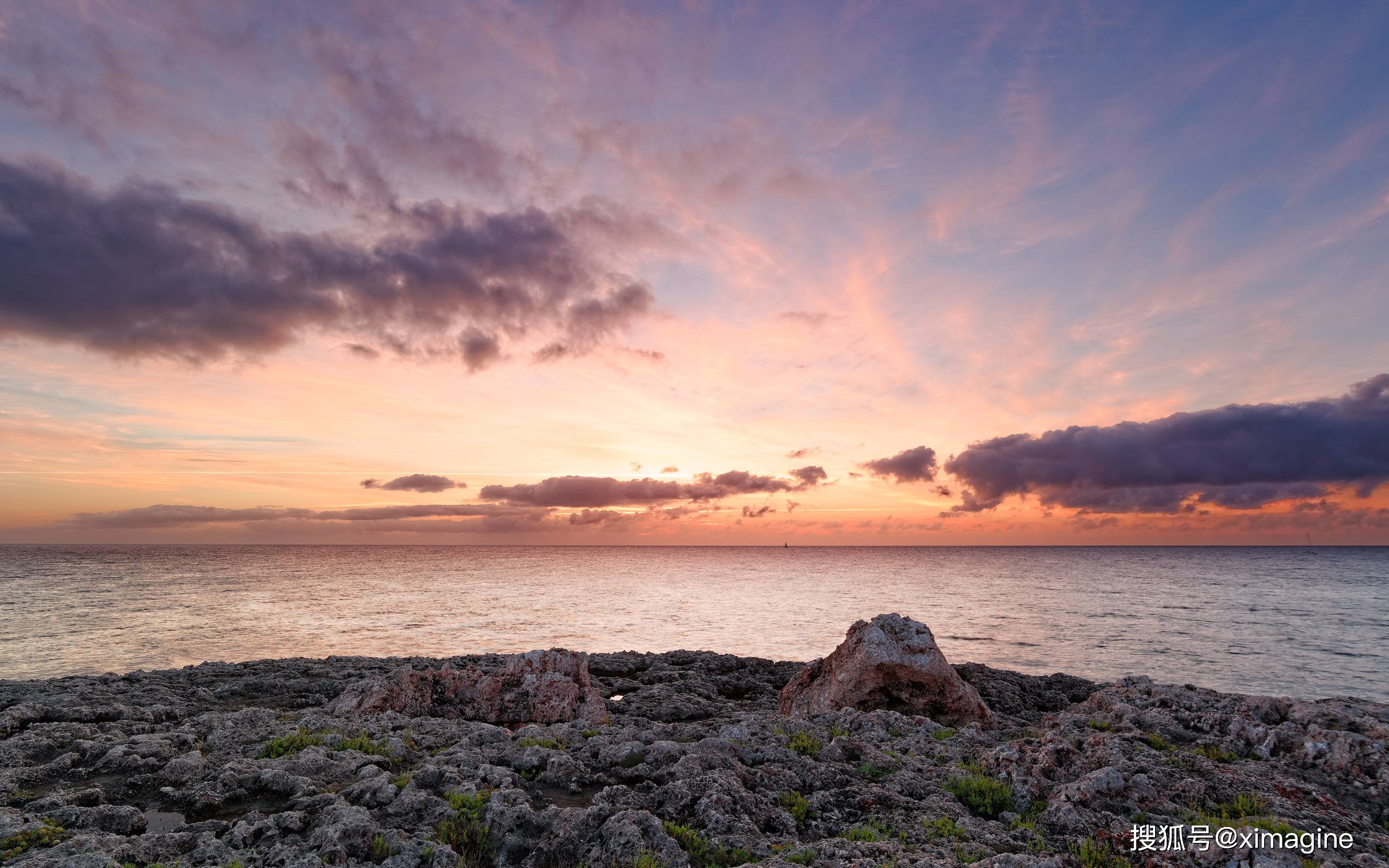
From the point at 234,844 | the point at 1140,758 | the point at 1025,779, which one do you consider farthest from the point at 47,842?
the point at 1140,758

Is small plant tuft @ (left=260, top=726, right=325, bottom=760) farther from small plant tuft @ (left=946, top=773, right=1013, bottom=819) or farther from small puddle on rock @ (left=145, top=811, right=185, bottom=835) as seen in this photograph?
small plant tuft @ (left=946, top=773, right=1013, bottom=819)

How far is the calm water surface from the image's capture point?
121ft

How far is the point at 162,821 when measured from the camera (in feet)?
29.9

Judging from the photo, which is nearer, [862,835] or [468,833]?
[468,833]

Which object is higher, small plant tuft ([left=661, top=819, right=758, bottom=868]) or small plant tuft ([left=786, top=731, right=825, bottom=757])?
small plant tuft ([left=661, top=819, right=758, bottom=868])

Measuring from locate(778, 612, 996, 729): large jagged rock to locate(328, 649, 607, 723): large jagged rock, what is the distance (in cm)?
678

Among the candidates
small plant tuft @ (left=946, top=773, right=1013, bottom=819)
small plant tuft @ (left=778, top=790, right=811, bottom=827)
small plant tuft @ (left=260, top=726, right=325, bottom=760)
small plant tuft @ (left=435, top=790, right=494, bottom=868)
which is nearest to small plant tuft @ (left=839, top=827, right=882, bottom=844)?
small plant tuft @ (left=778, top=790, right=811, bottom=827)

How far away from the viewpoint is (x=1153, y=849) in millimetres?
7926

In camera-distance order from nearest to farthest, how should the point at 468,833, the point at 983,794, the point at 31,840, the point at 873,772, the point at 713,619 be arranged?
the point at 31,840 → the point at 468,833 → the point at 983,794 → the point at 873,772 → the point at 713,619

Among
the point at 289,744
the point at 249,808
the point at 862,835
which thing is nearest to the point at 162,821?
the point at 249,808

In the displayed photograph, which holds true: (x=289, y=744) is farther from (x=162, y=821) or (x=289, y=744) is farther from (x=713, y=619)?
(x=713, y=619)

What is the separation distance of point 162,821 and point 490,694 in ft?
29.5

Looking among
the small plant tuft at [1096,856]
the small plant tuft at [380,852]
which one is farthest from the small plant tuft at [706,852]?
the small plant tuft at [1096,856]

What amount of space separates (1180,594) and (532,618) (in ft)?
271
